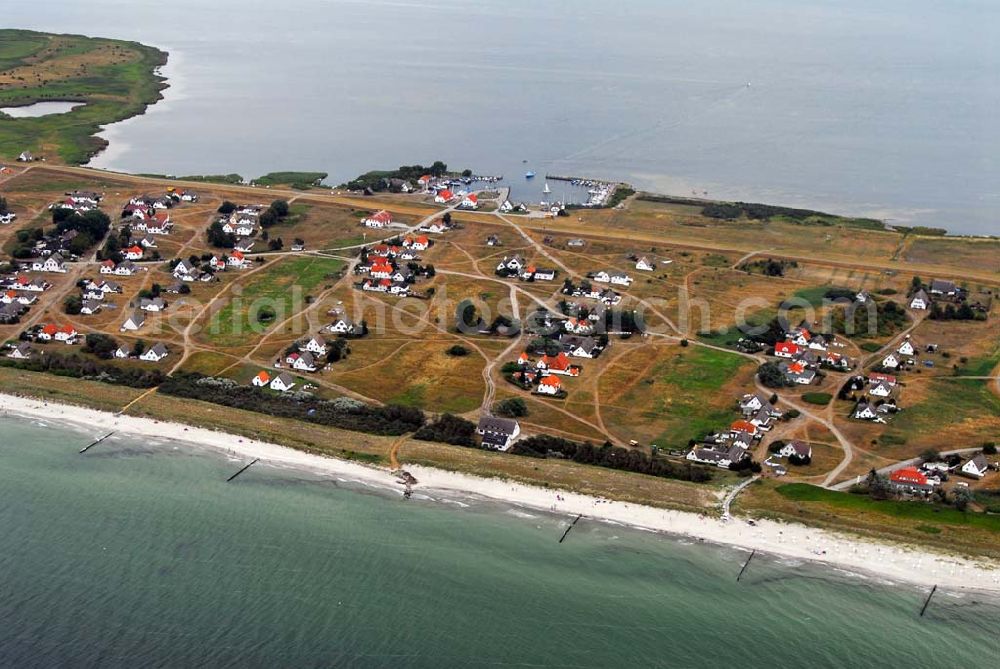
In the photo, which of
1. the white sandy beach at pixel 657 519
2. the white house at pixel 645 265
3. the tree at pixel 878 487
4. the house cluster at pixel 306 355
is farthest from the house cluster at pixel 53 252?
the tree at pixel 878 487

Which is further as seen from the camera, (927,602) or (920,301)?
(920,301)

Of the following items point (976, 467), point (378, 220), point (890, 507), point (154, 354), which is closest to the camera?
point (890, 507)

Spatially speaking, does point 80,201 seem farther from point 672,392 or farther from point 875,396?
point 875,396

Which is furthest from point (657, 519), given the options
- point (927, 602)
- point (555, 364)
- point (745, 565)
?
point (555, 364)

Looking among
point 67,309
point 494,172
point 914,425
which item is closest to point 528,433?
point 914,425

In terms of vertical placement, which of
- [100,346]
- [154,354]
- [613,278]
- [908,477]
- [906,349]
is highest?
[613,278]

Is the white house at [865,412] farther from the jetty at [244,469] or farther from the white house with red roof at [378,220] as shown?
the white house with red roof at [378,220]
